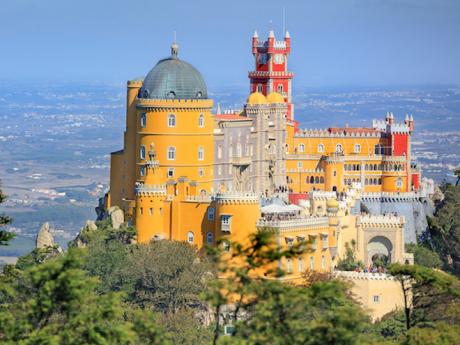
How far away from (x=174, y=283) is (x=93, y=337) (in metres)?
38.3

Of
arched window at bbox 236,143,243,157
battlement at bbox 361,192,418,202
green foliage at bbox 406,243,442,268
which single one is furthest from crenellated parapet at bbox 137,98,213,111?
green foliage at bbox 406,243,442,268

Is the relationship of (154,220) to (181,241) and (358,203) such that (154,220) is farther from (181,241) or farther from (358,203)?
(358,203)

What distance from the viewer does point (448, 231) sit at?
10950cm

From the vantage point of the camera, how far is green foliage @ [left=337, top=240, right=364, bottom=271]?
98312 mm

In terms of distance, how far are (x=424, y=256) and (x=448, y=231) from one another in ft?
18.9

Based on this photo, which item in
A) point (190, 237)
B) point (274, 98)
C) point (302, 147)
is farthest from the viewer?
point (302, 147)

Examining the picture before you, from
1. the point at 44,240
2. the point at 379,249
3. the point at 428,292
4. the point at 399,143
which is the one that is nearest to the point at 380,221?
the point at 379,249

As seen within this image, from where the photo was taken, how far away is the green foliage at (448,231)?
353 feet

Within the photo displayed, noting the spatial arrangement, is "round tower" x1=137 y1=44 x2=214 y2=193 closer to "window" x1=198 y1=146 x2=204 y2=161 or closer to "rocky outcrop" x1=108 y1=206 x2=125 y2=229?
"window" x1=198 y1=146 x2=204 y2=161

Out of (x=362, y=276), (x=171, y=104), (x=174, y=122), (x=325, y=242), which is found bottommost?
(x=362, y=276)

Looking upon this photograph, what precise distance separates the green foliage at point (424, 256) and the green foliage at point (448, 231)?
185 cm

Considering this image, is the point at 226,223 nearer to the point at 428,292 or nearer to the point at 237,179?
the point at 237,179

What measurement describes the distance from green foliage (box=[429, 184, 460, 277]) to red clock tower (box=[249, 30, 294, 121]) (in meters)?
18.0

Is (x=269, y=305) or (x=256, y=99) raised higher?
(x=256, y=99)
